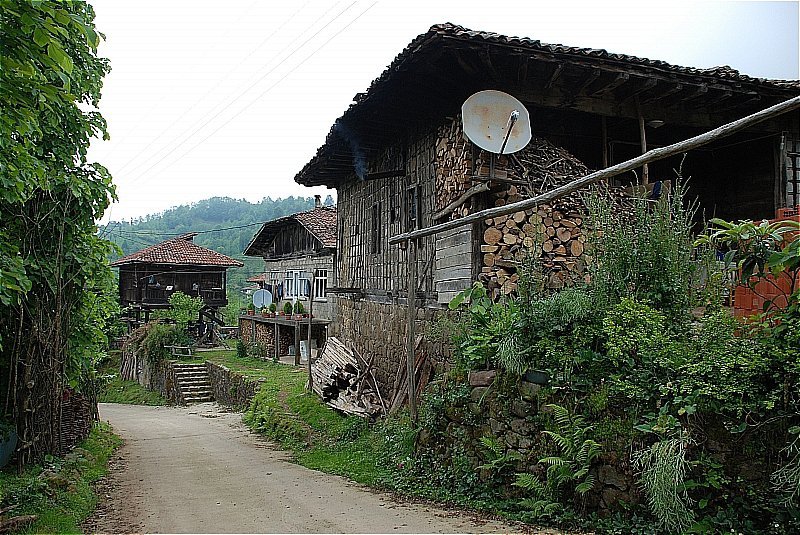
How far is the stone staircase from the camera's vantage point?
23.2 meters

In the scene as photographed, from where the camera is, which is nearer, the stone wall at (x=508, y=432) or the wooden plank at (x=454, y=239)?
the stone wall at (x=508, y=432)

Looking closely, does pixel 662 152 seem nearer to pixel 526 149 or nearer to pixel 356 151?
pixel 526 149

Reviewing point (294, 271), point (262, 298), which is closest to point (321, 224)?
point (294, 271)

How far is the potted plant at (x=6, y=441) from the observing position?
6.86m

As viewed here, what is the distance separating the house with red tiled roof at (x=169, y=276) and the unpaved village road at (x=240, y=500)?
2268 cm

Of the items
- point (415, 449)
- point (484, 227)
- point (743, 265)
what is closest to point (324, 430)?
point (415, 449)

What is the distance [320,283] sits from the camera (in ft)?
83.1

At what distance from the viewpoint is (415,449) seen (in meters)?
7.66

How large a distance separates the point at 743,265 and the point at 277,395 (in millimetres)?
12391

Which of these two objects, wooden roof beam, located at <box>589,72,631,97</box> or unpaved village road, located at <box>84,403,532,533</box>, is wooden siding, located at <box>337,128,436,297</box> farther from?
unpaved village road, located at <box>84,403,532,533</box>

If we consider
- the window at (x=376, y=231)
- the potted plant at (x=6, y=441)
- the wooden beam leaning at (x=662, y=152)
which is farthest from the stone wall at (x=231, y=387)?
the wooden beam leaning at (x=662, y=152)

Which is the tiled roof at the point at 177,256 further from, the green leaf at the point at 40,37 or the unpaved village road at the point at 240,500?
the green leaf at the point at 40,37

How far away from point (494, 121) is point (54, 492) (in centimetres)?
658

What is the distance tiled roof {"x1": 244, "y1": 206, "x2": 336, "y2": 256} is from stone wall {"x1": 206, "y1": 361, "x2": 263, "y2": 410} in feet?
18.1
